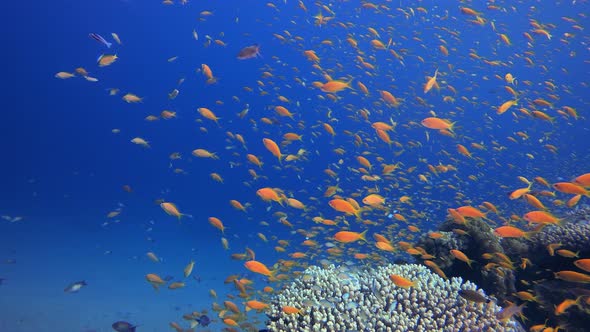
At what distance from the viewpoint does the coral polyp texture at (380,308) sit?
4523 millimetres

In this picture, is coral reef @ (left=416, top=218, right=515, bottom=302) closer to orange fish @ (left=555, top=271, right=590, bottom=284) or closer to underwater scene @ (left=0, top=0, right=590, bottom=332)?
underwater scene @ (left=0, top=0, right=590, bottom=332)


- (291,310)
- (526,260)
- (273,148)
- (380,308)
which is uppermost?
(273,148)

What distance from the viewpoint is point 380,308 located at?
4805 mm

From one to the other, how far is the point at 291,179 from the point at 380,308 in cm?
4897

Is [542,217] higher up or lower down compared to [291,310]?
higher up

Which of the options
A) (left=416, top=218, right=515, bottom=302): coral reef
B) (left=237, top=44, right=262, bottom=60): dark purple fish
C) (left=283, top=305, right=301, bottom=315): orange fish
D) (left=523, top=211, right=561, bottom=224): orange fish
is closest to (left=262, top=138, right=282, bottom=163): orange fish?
(left=237, top=44, right=262, bottom=60): dark purple fish

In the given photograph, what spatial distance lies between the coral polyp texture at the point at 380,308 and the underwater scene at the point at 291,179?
0.09 ft

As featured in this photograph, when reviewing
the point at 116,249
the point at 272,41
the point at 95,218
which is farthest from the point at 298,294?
the point at 272,41

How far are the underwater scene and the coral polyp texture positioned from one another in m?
0.03

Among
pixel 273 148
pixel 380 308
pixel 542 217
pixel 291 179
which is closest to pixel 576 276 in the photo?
pixel 542 217

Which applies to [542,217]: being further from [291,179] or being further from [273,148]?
[291,179]

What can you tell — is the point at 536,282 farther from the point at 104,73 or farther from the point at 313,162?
the point at 104,73

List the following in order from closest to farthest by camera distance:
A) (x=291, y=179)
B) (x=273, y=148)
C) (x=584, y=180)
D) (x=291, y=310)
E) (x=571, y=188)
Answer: (x=291, y=310) < (x=584, y=180) < (x=571, y=188) < (x=273, y=148) < (x=291, y=179)

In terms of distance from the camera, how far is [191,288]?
18719 millimetres
